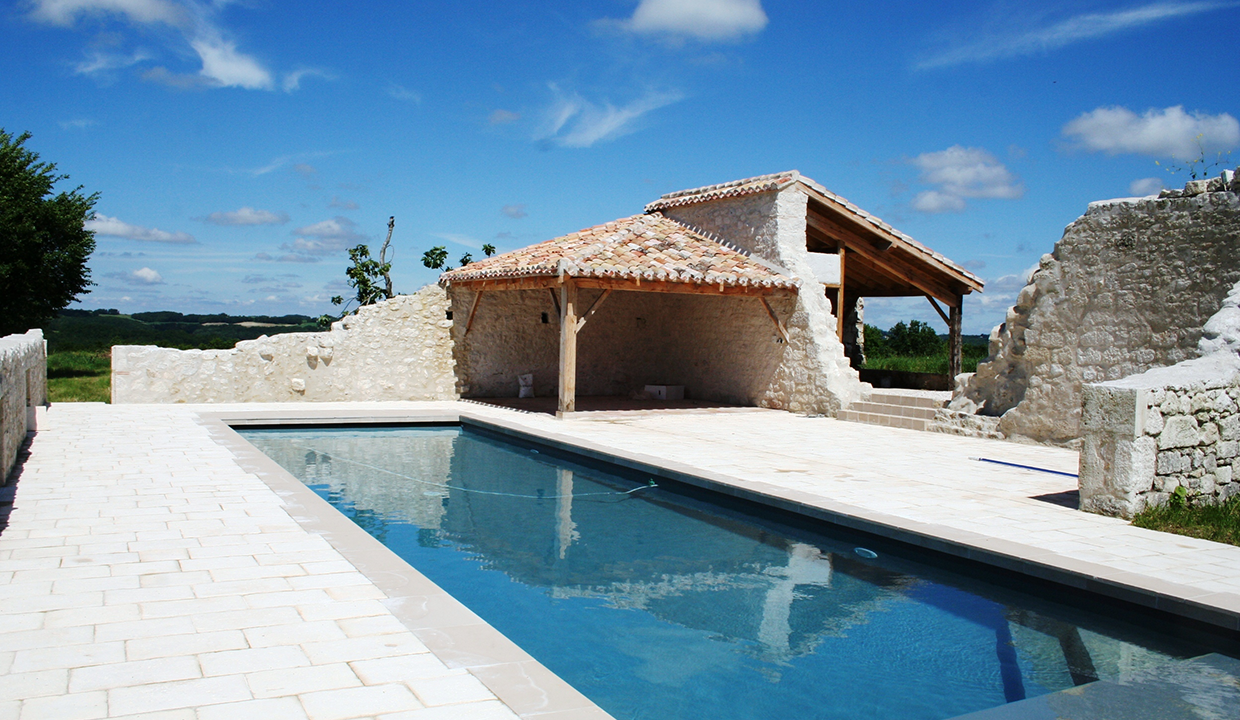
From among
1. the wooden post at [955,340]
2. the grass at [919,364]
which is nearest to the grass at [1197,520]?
the wooden post at [955,340]

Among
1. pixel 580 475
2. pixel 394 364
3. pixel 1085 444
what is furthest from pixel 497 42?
pixel 1085 444

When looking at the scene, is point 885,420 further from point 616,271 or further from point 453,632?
point 453,632

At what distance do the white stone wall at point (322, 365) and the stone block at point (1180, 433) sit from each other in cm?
1231

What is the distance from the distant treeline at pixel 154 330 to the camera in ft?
89.8

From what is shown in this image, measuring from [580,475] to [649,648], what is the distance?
5.00 metres

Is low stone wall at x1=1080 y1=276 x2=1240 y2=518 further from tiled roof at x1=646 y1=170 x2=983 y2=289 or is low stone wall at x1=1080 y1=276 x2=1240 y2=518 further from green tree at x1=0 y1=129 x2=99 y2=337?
green tree at x1=0 y1=129 x2=99 y2=337

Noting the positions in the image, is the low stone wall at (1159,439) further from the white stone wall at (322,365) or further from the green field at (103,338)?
the green field at (103,338)

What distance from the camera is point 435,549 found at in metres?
6.40

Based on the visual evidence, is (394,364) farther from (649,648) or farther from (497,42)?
(649,648)

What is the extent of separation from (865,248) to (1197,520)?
1038 centimetres

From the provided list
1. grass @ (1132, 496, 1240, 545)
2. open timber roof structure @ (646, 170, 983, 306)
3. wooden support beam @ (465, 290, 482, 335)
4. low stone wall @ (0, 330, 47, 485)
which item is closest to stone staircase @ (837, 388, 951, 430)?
open timber roof structure @ (646, 170, 983, 306)

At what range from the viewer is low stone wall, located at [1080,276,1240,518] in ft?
20.2

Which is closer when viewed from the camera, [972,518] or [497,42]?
[972,518]

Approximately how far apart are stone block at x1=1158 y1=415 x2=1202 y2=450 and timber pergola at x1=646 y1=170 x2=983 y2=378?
878cm
